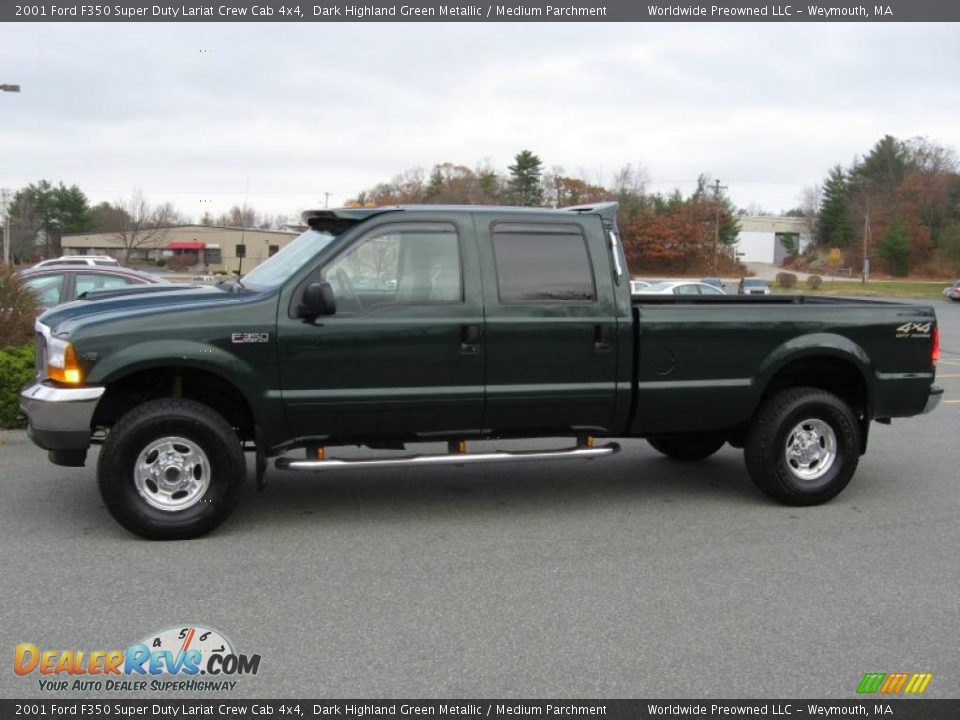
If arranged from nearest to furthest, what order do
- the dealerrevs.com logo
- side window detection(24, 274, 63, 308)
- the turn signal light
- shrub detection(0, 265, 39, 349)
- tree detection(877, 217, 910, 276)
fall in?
the dealerrevs.com logo
the turn signal light
shrub detection(0, 265, 39, 349)
side window detection(24, 274, 63, 308)
tree detection(877, 217, 910, 276)

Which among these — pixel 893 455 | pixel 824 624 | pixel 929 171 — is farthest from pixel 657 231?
pixel 824 624

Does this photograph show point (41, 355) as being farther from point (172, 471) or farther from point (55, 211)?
point (55, 211)

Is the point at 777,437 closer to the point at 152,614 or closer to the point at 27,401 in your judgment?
the point at 152,614

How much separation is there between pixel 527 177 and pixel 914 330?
61.7 metres

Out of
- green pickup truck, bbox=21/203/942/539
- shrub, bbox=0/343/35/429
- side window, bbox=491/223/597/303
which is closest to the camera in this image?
green pickup truck, bbox=21/203/942/539

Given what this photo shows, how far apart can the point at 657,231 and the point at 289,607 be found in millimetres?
67890

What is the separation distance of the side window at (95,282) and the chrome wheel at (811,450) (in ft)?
26.8

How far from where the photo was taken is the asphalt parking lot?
3.86 m

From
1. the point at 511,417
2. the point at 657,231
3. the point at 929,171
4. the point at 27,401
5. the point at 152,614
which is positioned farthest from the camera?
the point at 929,171

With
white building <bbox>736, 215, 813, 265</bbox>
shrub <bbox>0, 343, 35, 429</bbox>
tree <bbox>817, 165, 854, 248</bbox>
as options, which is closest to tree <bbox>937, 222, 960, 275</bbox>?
tree <bbox>817, 165, 854, 248</bbox>

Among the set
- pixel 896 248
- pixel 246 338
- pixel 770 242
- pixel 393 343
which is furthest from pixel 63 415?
pixel 770 242

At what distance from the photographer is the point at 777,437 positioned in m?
6.45

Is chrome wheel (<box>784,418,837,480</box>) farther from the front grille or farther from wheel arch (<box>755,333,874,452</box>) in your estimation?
the front grille

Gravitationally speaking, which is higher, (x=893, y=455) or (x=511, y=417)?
(x=511, y=417)
